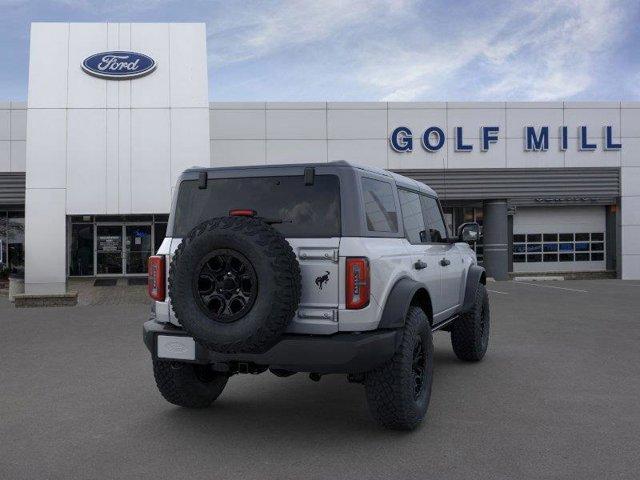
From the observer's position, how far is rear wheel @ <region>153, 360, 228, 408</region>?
507cm

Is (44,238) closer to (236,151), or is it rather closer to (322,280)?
(236,151)

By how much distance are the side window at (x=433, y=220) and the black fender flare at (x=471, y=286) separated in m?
0.71

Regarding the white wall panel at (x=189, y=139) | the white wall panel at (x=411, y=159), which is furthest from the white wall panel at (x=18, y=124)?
the white wall panel at (x=411, y=159)

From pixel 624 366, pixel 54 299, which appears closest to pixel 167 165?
pixel 54 299

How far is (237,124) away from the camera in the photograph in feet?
79.1

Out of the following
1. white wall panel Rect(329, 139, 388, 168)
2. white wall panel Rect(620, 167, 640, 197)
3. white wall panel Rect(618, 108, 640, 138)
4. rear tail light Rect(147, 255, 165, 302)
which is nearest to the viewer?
rear tail light Rect(147, 255, 165, 302)

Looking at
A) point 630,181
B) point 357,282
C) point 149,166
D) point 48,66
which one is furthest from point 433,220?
point 630,181

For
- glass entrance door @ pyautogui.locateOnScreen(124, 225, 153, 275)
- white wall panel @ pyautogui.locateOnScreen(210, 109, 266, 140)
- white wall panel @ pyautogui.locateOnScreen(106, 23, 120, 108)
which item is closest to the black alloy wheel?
white wall panel @ pyautogui.locateOnScreen(106, 23, 120, 108)

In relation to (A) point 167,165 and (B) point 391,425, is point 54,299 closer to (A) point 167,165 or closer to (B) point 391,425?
(A) point 167,165

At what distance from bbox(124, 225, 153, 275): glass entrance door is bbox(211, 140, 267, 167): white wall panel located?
150 inches

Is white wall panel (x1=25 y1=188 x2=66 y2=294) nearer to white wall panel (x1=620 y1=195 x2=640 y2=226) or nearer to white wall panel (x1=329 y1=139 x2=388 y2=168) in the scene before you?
white wall panel (x1=329 y1=139 x2=388 y2=168)

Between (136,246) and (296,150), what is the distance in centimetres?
713

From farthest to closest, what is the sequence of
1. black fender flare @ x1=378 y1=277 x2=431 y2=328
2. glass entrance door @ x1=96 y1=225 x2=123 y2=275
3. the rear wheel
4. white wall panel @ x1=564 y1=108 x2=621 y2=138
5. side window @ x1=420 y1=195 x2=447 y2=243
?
white wall panel @ x1=564 y1=108 x2=621 y2=138
glass entrance door @ x1=96 y1=225 x2=123 y2=275
side window @ x1=420 y1=195 x2=447 y2=243
the rear wheel
black fender flare @ x1=378 y1=277 x2=431 y2=328

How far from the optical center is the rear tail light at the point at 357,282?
166 inches
